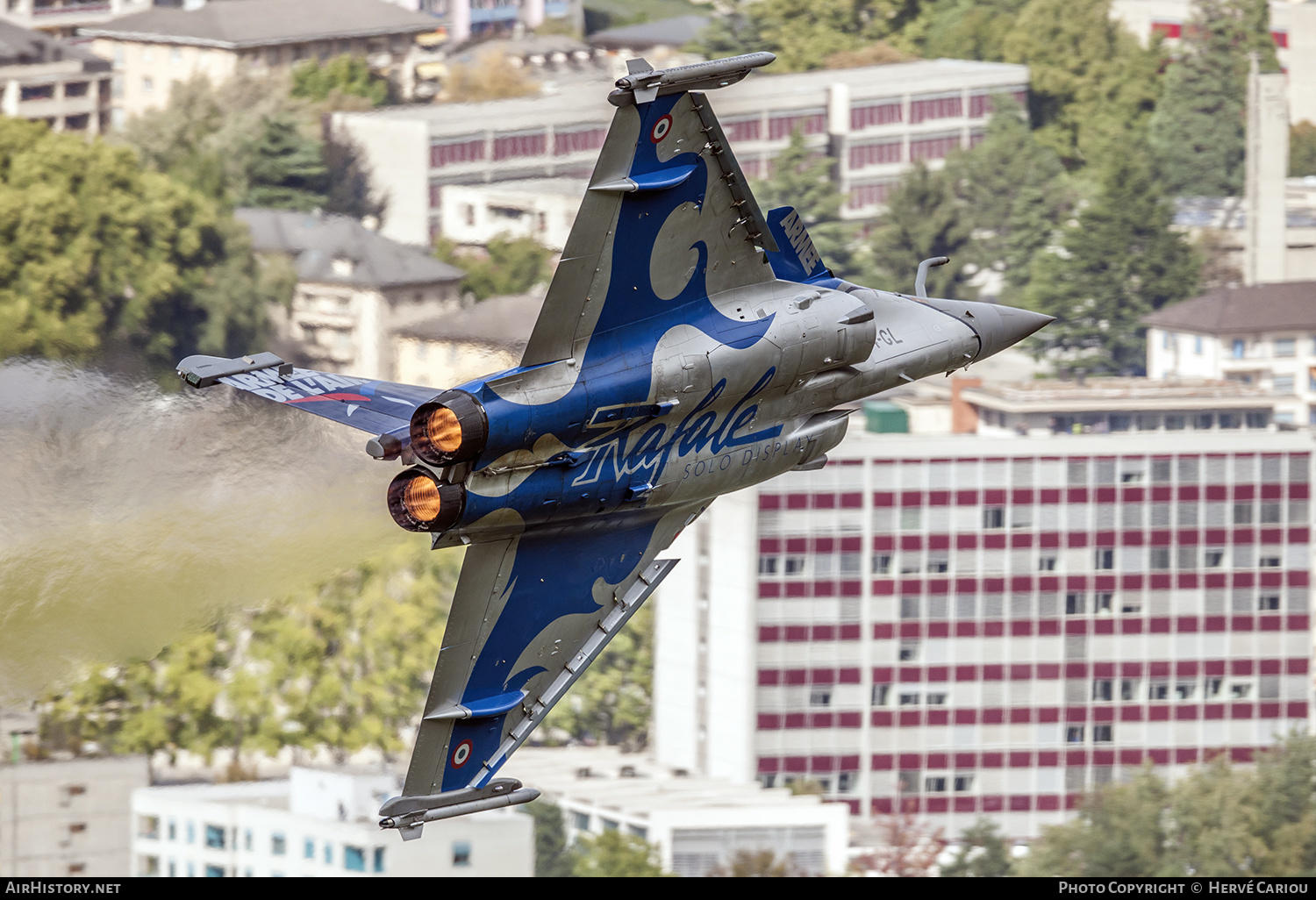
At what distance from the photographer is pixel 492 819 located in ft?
267

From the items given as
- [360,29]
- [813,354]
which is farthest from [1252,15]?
[813,354]

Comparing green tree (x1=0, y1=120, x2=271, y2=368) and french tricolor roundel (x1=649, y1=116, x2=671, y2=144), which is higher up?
green tree (x1=0, y1=120, x2=271, y2=368)

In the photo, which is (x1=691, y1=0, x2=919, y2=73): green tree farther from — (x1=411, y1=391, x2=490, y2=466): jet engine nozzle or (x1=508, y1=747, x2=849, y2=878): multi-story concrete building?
(x1=411, y1=391, x2=490, y2=466): jet engine nozzle

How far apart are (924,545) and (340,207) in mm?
58493

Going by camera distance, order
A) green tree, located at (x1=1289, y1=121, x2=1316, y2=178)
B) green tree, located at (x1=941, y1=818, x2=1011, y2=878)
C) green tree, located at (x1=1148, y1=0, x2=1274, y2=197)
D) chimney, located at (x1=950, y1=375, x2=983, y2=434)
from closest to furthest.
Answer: green tree, located at (x1=941, y1=818, x2=1011, y2=878) < chimney, located at (x1=950, y1=375, x2=983, y2=434) < green tree, located at (x1=1289, y1=121, x2=1316, y2=178) < green tree, located at (x1=1148, y1=0, x2=1274, y2=197)

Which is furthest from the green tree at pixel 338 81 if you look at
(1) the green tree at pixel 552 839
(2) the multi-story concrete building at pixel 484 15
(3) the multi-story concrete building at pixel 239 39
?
(1) the green tree at pixel 552 839

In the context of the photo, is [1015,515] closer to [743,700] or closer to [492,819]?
[743,700]

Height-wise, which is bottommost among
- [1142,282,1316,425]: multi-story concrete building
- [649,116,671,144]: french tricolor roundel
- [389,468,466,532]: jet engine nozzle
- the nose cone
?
[389,468,466,532]: jet engine nozzle

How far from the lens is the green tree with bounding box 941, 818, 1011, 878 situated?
9506 cm

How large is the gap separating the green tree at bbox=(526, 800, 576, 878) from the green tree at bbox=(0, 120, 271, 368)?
3595 centimetres

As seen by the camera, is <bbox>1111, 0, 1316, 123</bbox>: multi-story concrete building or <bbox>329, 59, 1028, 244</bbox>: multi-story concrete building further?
<bbox>1111, 0, 1316, 123</bbox>: multi-story concrete building

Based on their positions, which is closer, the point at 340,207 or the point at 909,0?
the point at 340,207

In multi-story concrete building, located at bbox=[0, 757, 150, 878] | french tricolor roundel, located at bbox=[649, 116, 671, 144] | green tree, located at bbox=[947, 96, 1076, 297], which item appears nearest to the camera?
french tricolor roundel, located at bbox=[649, 116, 671, 144]

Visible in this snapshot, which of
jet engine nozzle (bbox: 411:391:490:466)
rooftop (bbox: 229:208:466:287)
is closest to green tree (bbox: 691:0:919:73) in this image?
rooftop (bbox: 229:208:466:287)
